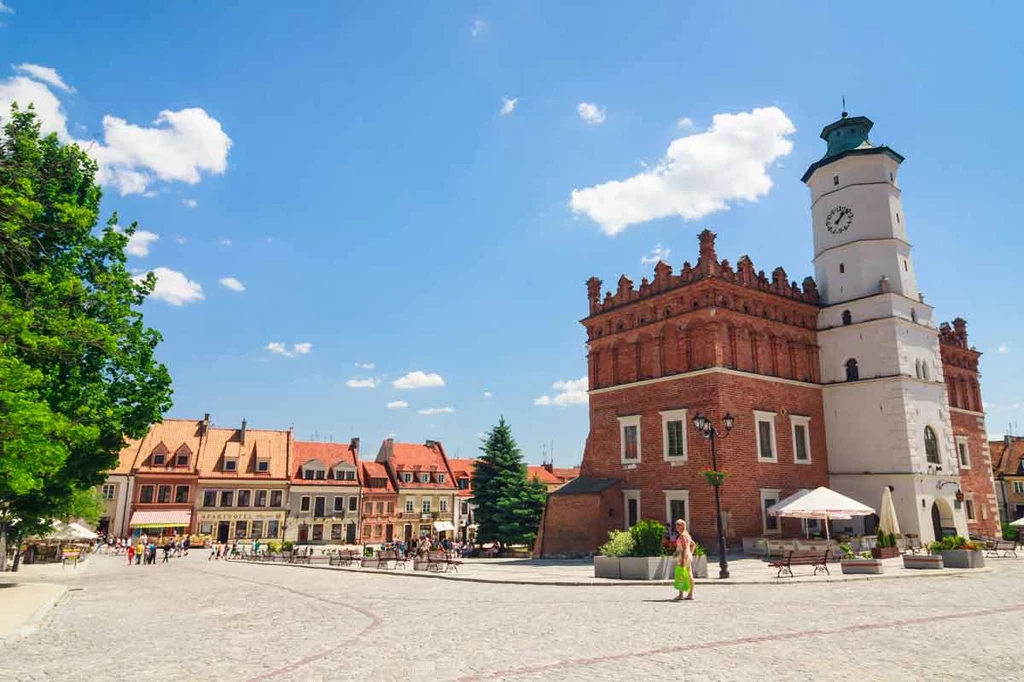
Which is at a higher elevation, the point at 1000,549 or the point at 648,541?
the point at 648,541

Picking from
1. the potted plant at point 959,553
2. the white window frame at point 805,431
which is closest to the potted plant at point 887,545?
the potted plant at point 959,553

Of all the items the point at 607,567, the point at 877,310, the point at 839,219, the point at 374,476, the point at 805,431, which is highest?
the point at 839,219

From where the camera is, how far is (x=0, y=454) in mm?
14805

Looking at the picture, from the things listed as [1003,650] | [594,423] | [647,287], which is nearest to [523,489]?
[594,423]

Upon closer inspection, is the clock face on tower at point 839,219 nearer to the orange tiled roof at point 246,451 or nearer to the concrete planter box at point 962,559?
the concrete planter box at point 962,559

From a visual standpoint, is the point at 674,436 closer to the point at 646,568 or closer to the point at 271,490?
the point at 646,568

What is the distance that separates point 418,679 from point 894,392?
30.9 m

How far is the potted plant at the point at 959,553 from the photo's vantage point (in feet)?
72.2

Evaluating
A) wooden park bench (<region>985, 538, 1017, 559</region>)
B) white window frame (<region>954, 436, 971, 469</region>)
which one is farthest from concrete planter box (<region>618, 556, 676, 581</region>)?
white window frame (<region>954, 436, 971, 469</region>)

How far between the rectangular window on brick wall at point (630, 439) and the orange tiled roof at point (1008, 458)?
44173 mm

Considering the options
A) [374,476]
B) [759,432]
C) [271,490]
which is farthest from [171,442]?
[759,432]

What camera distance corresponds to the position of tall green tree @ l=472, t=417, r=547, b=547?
37.9 meters

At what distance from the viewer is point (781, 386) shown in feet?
104

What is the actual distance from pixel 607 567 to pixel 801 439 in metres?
16.5
